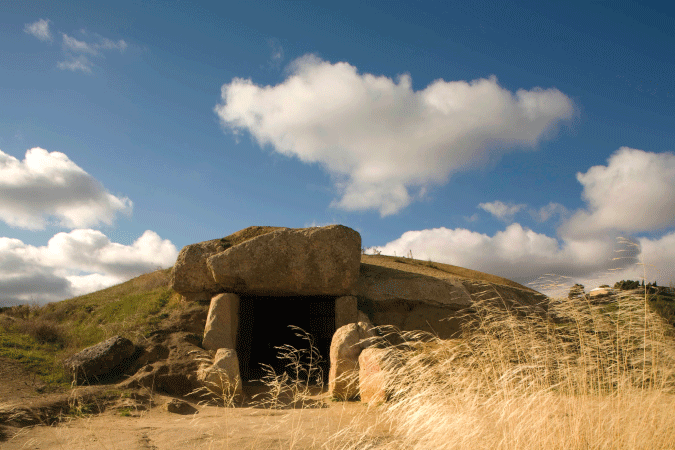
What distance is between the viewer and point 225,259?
8.55 meters

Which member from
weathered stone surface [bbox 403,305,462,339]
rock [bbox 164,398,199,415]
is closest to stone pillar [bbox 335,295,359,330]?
weathered stone surface [bbox 403,305,462,339]

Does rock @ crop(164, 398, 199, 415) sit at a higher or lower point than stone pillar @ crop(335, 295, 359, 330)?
lower

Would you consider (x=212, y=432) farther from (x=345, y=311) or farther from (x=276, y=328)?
(x=276, y=328)

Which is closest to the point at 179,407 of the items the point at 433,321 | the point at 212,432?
the point at 212,432

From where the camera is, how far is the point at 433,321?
29.6 ft

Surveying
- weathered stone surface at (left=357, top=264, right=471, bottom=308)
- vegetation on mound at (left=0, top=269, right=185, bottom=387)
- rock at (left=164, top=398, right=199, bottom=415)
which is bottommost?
rock at (left=164, top=398, right=199, bottom=415)

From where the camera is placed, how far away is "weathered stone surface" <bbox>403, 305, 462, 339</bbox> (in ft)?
29.1

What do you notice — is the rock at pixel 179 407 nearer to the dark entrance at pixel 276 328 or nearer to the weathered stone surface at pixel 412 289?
the dark entrance at pixel 276 328

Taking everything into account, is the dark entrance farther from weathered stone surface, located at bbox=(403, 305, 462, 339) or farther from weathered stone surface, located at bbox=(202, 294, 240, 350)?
weathered stone surface, located at bbox=(403, 305, 462, 339)

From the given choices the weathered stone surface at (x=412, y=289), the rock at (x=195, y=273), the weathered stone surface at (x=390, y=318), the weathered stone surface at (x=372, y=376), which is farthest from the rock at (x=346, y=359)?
the rock at (x=195, y=273)

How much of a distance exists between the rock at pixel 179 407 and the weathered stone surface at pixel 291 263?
Answer: 2601 millimetres

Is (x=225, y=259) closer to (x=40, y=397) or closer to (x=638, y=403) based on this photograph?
(x=40, y=397)

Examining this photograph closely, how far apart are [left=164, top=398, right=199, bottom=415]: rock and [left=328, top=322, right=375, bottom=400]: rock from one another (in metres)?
2.08

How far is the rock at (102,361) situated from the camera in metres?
7.25
